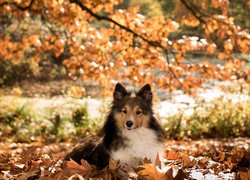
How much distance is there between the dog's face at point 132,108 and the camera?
4432mm

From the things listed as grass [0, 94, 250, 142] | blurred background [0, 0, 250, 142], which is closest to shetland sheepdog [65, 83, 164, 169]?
blurred background [0, 0, 250, 142]

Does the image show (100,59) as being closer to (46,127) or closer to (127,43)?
(127,43)

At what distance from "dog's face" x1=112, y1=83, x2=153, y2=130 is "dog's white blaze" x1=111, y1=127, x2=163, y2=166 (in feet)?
0.27

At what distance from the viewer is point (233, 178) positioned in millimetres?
3516

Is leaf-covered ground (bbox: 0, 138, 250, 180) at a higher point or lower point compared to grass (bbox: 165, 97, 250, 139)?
higher

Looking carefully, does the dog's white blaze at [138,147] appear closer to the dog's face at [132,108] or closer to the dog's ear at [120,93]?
the dog's face at [132,108]

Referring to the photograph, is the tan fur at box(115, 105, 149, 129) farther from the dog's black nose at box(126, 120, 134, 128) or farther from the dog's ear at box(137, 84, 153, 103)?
the dog's ear at box(137, 84, 153, 103)

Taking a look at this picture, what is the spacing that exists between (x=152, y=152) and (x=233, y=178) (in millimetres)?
1177

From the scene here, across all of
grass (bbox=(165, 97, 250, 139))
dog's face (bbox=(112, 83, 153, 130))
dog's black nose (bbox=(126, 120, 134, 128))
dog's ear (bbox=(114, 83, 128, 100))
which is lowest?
grass (bbox=(165, 97, 250, 139))

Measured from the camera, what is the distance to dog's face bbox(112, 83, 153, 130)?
443 centimetres

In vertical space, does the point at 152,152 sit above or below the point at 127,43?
below

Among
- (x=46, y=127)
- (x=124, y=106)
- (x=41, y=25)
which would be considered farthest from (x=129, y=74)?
(x=41, y=25)

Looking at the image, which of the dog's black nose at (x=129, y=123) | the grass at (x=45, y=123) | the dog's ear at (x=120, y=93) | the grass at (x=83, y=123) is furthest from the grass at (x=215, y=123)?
the dog's black nose at (x=129, y=123)

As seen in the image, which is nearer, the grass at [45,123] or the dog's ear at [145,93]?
the dog's ear at [145,93]
